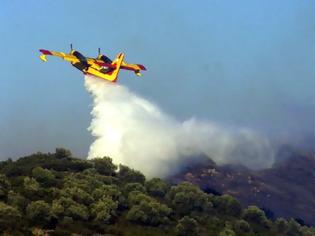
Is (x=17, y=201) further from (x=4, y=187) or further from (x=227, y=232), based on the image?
(x=227, y=232)

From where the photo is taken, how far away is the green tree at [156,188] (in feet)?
427

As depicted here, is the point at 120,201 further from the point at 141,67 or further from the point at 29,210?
the point at 141,67

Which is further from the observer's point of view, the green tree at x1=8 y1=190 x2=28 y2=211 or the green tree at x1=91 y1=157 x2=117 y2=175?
the green tree at x1=91 y1=157 x2=117 y2=175

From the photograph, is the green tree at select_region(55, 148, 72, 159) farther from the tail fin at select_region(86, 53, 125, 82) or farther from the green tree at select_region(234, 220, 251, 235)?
the green tree at select_region(234, 220, 251, 235)

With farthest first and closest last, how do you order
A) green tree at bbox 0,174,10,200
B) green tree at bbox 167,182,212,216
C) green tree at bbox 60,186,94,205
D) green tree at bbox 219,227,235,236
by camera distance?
1. green tree at bbox 167,182,212,216
2. green tree at bbox 60,186,94,205
3. green tree at bbox 219,227,235,236
4. green tree at bbox 0,174,10,200

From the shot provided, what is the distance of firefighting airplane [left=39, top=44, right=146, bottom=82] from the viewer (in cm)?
14138

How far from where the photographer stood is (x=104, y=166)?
13950 cm

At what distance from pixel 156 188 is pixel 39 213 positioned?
45769 millimetres

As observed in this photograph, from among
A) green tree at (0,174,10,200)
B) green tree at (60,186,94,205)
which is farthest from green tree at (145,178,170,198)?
green tree at (0,174,10,200)

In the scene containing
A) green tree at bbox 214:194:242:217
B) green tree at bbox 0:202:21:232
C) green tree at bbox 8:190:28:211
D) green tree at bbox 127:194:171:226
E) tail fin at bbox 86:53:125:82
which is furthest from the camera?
tail fin at bbox 86:53:125:82

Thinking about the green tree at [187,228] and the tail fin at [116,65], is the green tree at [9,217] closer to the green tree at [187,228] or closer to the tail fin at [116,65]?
the green tree at [187,228]

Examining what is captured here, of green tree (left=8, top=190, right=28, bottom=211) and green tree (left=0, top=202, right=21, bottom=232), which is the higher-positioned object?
green tree (left=8, top=190, right=28, bottom=211)

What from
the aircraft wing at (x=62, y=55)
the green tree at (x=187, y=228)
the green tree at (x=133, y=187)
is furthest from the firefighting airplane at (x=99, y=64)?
the green tree at (x=187, y=228)

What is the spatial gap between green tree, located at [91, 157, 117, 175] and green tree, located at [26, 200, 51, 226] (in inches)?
1854
